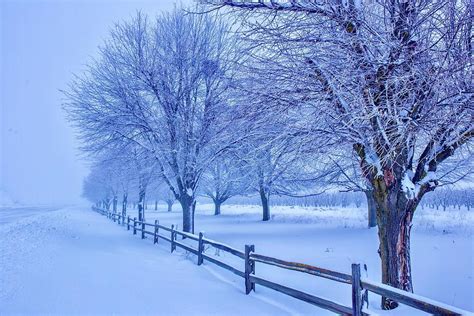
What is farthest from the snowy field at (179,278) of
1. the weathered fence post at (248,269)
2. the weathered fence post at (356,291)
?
the weathered fence post at (356,291)

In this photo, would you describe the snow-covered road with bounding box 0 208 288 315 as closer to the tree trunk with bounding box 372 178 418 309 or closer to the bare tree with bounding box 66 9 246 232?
the tree trunk with bounding box 372 178 418 309

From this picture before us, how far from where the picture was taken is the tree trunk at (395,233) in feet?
19.9

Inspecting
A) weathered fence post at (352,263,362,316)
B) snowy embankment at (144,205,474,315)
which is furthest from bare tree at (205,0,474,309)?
snowy embankment at (144,205,474,315)

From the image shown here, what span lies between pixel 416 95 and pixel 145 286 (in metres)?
6.88

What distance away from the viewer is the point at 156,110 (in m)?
15.9

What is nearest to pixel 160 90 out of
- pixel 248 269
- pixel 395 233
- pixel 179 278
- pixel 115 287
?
pixel 179 278

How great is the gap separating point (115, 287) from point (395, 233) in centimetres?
609

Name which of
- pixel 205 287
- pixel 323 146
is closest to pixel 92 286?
pixel 205 287

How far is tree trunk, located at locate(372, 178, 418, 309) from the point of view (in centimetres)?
606

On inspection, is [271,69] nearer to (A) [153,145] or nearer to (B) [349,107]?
(B) [349,107]

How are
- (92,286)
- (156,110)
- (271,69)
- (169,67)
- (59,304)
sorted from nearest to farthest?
(271,69)
(59,304)
(92,286)
(169,67)
(156,110)

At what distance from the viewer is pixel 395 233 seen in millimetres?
6129

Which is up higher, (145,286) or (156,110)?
(156,110)

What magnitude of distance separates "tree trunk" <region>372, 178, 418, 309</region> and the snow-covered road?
2053 millimetres
